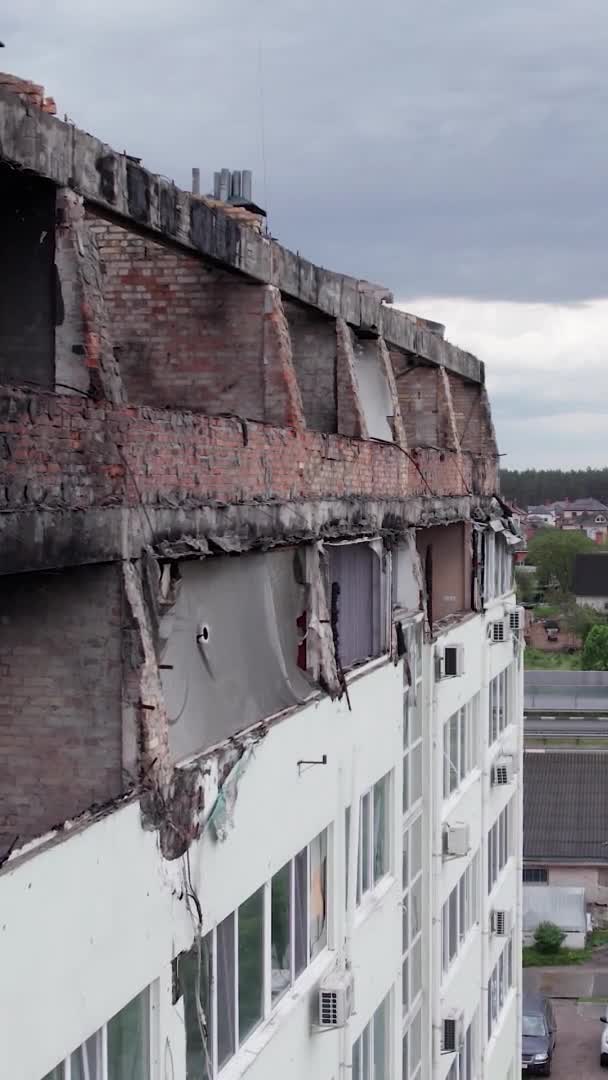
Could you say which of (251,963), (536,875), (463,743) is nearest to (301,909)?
(251,963)

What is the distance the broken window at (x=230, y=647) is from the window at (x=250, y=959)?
1165 millimetres

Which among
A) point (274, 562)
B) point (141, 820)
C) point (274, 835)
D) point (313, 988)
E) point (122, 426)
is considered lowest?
point (313, 988)

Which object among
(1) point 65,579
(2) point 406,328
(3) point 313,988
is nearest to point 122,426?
(1) point 65,579

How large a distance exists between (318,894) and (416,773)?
494 centimetres

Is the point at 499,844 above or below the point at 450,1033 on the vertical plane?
above

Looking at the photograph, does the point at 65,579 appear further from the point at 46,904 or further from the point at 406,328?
the point at 406,328

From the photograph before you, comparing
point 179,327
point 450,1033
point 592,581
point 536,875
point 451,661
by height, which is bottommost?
point 536,875

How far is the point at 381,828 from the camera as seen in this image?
44.8 feet

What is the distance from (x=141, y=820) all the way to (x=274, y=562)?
367 centimetres

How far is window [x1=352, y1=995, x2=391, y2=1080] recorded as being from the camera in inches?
496

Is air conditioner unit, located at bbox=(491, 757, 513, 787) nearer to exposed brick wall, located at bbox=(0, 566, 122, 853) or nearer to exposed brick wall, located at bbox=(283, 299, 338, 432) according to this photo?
exposed brick wall, located at bbox=(283, 299, 338, 432)

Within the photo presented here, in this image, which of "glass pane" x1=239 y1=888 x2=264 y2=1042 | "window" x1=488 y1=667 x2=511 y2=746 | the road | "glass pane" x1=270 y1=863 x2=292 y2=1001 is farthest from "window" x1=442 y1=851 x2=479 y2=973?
the road

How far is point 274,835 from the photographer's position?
973 cm

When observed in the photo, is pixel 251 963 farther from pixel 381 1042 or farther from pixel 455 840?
pixel 455 840
